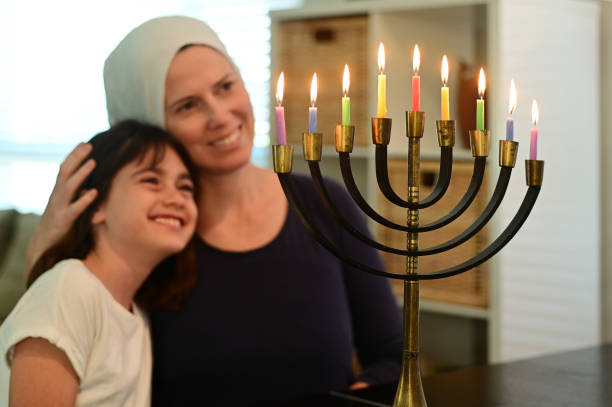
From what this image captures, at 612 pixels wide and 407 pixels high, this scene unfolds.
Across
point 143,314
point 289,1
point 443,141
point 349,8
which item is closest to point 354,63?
point 349,8

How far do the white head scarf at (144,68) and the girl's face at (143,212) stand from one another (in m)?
0.15

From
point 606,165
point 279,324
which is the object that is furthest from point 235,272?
point 606,165

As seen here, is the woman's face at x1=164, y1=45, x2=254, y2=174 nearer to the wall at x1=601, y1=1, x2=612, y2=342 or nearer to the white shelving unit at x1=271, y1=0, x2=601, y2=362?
the white shelving unit at x1=271, y1=0, x2=601, y2=362

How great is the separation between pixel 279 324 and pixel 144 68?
524 millimetres

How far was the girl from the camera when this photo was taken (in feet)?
3.94

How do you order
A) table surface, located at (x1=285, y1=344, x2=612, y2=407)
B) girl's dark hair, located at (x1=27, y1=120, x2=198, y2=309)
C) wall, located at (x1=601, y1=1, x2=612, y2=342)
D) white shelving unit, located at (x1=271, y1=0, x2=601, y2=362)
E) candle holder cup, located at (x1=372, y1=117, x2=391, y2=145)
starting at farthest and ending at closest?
wall, located at (x1=601, y1=1, x2=612, y2=342) < white shelving unit, located at (x1=271, y1=0, x2=601, y2=362) < girl's dark hair, located at (x1=27, y1=120, x2=198, y2=309) < table surface, located at (x1=285, y1=344, x2=612, y2=407) < candle holder cup, located at (x1=372, y1=117, x2=391, y2=145)

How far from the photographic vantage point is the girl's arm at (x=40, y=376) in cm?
118

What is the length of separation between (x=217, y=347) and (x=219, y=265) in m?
0.15

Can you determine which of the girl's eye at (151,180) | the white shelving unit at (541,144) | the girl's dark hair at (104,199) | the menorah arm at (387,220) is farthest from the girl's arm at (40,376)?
the white shelving unit at (541,144)

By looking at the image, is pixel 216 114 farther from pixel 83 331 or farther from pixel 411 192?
pixel 411 192

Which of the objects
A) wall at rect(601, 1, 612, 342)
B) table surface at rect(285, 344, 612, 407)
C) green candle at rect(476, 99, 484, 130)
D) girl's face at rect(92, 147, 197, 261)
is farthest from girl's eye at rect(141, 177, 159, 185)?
wall at rect(601, 1, 612, 342)

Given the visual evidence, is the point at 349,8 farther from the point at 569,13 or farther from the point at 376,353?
the point at 376,353

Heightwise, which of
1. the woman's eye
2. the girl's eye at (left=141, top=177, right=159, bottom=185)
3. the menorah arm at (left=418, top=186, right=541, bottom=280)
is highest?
the girl's eye at (left=141, top=177, right=159, bottom=185)

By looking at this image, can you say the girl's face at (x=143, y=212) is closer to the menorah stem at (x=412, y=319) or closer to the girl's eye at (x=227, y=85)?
the girl's eye at (x=227, y=85)
